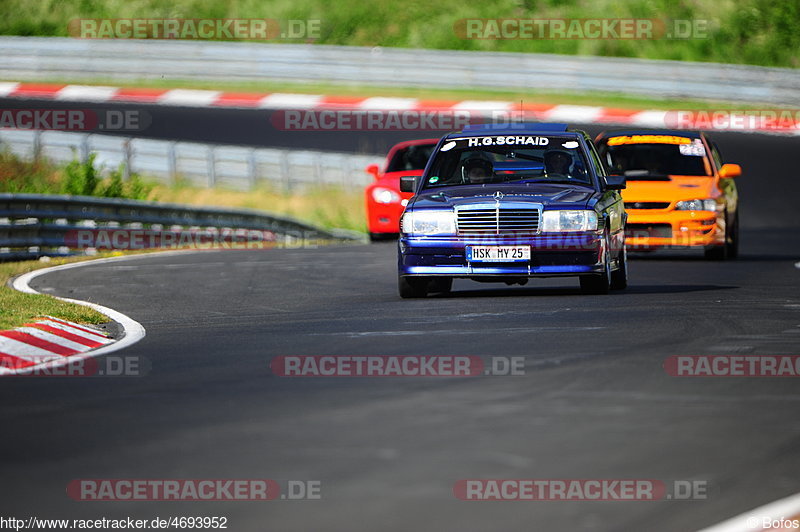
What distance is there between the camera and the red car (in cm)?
2377

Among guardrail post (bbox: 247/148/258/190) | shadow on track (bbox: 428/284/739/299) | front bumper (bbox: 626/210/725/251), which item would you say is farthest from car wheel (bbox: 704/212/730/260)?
guardrail post (bbox: 247/148/258/190)

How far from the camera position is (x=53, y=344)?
37.1 ft

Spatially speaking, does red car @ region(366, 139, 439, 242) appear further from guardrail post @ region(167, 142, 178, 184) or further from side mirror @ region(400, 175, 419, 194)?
side mirror @ region(400, 175, 419, 194)

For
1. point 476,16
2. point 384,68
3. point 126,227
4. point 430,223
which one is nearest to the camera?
point 430,223

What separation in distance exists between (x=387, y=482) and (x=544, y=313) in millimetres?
6670

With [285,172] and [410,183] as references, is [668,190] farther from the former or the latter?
[285,172]

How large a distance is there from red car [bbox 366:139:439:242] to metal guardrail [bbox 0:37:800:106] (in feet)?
48.6

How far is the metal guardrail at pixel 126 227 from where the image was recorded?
72.2 feet

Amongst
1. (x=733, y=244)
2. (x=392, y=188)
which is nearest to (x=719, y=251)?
(x=733, y=244)

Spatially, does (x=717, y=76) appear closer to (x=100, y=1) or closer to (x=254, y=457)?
(x=100, y=1)

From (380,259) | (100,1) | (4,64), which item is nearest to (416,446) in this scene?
(380,259)

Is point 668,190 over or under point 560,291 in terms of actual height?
over

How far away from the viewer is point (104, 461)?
673cm

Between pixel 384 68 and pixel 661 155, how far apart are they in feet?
65.9
